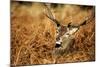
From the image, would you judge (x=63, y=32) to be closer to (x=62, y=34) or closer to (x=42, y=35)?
(x=62, y=34)

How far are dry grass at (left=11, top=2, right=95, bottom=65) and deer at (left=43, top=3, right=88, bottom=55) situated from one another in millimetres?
41

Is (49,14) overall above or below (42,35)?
above

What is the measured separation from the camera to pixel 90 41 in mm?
2383

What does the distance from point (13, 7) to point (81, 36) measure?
0.93 metres

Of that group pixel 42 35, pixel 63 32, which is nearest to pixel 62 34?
pixel 63 32

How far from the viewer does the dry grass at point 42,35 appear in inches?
80.9

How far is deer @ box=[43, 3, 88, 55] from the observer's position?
2195 millimetres

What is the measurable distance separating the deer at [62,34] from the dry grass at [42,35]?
0.14ft

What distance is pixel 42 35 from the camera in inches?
85.0

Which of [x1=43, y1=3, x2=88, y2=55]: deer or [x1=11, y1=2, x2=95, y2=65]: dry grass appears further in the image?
[x1=43, y1=3, x2=88, y2=55]: deer

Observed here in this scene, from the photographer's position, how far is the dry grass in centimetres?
205

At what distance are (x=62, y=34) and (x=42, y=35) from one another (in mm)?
260

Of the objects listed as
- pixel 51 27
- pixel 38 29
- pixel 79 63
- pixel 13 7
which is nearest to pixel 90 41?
pixel 79 63

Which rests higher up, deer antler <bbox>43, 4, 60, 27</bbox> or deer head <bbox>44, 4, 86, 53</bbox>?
deer antler <bbox>43, 4, 60, 27</bbox>
